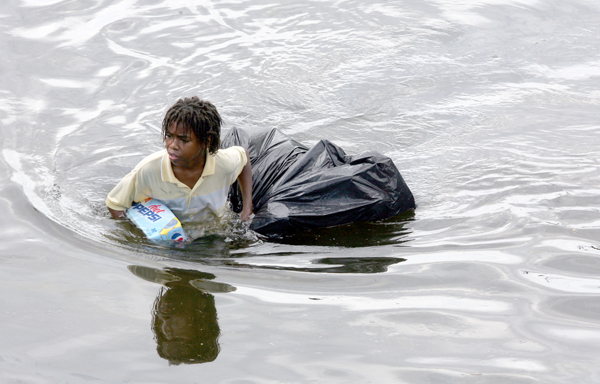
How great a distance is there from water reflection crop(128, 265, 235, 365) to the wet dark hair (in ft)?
2.70

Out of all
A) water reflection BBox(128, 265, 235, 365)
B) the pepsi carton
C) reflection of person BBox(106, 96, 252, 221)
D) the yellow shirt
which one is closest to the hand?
reflection of person BBox(106, 96, 252, 221)

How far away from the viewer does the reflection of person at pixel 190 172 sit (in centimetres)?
389

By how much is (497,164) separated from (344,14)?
13.4 feet

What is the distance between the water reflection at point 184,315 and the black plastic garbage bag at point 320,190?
778 mm

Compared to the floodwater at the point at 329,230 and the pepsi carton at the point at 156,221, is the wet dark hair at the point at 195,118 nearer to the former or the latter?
the pepsi carton at the point at 156,221

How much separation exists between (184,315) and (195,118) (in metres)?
1.20

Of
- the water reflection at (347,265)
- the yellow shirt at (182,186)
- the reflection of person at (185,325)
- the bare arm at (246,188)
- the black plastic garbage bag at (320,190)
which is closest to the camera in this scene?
the reflection of person at (185,325)

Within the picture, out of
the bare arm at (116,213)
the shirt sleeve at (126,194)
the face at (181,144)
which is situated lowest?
the bare arm at (116,213)

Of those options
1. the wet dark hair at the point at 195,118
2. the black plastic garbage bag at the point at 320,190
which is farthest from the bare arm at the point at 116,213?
the black plastic garbage bag at the point at 320,190

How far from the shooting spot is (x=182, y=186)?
4.11 m

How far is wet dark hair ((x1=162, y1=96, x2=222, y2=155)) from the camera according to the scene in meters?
3.86

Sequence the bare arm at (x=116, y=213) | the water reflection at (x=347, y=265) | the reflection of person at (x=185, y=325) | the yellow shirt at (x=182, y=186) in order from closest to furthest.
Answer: the reflection of person at (x=185, y=325) < the water reflection at (x=347, y=265) < the yellow shirt at (x=182, y=186) < the bare arm at (x=116, y=213)

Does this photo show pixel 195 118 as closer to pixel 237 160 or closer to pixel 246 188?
pixel 237 160

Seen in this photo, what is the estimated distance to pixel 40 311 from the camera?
328cm
